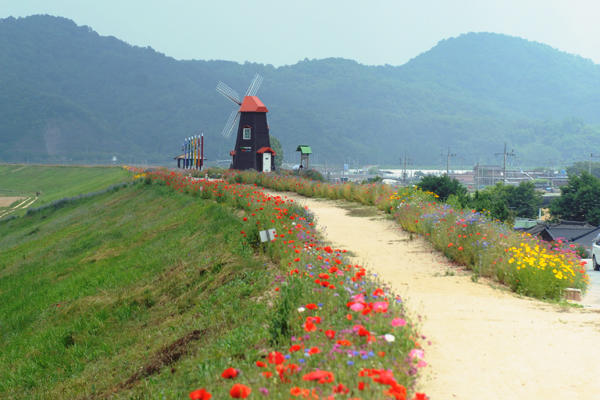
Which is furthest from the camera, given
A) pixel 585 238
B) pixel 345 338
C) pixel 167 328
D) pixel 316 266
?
pixel 585 238

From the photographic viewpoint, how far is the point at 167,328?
806 cm

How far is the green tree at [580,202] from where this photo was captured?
61031 mm

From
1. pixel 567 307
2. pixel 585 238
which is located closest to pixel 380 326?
pixel 567 307

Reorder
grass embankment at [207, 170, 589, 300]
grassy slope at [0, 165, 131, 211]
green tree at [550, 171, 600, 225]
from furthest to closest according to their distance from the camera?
grassy slope at [0, 165, 131, 211] < green tree at [550, 171, 600, 225] < grass embankment at [207, 170, 589, 300]

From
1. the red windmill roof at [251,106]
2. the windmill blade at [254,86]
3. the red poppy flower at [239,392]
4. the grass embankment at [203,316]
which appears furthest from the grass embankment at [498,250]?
the windmill blade at [254,86]

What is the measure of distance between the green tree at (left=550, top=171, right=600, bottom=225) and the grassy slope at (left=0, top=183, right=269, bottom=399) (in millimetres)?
57345

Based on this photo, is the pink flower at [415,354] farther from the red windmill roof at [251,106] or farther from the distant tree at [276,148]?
the distant tree at [276,148]

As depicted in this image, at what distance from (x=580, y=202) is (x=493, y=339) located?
63800mm

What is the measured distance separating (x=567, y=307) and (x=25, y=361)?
9.05 metres

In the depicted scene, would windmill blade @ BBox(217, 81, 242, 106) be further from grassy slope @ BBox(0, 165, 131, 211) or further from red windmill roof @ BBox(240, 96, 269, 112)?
grassy slope @ BBox(0, 165, 131, 211)

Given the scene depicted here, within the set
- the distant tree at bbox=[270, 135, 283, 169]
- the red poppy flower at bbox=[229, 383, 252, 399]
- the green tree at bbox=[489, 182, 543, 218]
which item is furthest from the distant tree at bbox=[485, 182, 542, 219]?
the red poppy flower at bbox=[229, 383, 252, 399]

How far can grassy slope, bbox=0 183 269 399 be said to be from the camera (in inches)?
254

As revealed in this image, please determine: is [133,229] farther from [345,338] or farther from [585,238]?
[585,238]

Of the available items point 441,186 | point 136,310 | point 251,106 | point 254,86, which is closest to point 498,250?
point 136,310
